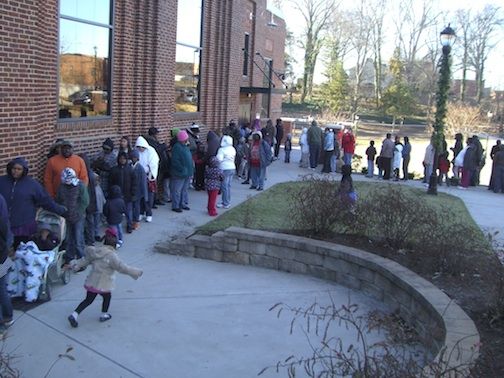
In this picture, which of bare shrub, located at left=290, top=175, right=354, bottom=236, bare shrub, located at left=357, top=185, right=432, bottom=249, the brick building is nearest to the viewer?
bare shrub, located at left=357, top=185, right=432, bottom=249

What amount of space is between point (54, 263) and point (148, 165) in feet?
13.4

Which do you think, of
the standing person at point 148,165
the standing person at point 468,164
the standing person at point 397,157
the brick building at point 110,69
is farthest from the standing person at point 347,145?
the standing person at point 148,165

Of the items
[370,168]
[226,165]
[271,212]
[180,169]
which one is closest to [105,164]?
[180,169]

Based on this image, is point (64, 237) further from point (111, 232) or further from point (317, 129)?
point (317, 129)

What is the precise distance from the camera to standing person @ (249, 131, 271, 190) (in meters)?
14.2

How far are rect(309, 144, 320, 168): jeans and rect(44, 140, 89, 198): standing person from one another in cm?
1222

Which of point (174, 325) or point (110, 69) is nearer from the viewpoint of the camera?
point (174, 325)

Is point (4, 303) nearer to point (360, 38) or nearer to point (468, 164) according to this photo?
point (468, 164)

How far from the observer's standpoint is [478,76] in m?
73.1

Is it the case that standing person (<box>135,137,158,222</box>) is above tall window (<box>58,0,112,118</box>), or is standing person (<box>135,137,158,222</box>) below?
below

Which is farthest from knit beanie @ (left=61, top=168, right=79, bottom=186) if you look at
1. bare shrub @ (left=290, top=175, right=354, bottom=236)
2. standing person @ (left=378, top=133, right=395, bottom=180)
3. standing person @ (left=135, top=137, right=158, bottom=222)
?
standing person @ (left=378, top=133, right=395, bottom=180)

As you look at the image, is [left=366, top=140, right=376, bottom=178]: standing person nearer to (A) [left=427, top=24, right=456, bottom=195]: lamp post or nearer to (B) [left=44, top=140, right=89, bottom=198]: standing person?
(A) [left=427, top=24, right=456, bottom=195]: lamp post

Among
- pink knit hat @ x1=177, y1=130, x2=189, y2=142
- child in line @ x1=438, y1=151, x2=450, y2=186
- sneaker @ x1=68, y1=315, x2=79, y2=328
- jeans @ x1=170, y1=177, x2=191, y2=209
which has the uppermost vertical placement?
pink knit hat @ x1=177, y1=130, x2=189, y2=142

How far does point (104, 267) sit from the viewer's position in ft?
20.5
